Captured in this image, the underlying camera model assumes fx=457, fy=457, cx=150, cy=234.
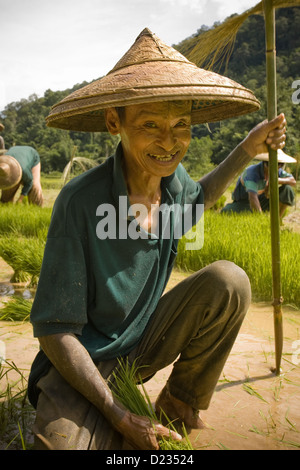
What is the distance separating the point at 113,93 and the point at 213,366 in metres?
1.03

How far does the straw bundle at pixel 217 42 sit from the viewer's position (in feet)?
6.50

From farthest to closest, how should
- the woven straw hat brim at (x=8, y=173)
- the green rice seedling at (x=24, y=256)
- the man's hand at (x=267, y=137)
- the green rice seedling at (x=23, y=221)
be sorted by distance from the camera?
the green rice seedling at (x=23, y=221) < the woven straw hat brim at (x=8, y=173) < the green rice seedling at (x=24, y=256) < the man's hand at (x=267, y=137)

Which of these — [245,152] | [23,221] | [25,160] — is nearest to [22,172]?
[25,160]

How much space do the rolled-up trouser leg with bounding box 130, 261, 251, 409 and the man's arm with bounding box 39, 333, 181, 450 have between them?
0.31 metres

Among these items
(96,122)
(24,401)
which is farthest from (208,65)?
(24,401)

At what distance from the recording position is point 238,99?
5.03 ft

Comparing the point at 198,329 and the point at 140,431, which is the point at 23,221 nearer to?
the point at 198,329

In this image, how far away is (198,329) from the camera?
171cm

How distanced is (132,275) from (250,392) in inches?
32.0

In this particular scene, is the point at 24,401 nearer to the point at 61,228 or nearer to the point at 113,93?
the point at 61,228

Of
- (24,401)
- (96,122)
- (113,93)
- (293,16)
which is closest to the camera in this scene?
(113,93)

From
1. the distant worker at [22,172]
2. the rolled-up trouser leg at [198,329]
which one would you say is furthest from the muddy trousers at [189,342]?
the distant worker at [22,172]

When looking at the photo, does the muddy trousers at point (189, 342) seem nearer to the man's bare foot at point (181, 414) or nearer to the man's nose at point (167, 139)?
the man's bare foot at point (181, 414)

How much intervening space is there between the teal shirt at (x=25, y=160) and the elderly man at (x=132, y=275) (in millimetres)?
4816
